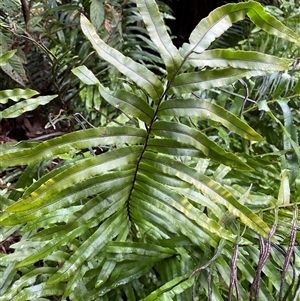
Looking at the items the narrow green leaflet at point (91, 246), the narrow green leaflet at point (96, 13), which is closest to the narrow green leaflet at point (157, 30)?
the narrow green leaflet at point (91, 246)

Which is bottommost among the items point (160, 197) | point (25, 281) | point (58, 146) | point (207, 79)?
point (25, 281)

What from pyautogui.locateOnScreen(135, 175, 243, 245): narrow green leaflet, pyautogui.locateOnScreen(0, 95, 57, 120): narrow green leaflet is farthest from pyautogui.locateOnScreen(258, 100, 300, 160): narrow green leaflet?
pyautogui.locateOnScreen(0, 95, 57, 120): narrow green leaflet

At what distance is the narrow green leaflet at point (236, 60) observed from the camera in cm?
52

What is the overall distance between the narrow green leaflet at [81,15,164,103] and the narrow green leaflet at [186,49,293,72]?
0.07m

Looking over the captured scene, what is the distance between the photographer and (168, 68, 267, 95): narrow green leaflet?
21.0 inches

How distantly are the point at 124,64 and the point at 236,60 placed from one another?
165mm

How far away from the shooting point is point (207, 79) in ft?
1.79

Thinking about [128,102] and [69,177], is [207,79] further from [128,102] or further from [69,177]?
[69,177]

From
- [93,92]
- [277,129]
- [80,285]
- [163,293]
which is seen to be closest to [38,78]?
[93,92]

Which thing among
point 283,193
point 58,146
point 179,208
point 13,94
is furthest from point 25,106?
point 283,193

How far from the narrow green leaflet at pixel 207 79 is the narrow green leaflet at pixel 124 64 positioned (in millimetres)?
30

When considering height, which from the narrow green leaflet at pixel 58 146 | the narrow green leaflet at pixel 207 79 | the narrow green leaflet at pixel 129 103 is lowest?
the narrow green leaflet at pixel 58 146

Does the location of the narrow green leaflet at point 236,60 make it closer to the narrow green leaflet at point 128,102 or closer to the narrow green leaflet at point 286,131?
the narrow green leaflet at point 128,102

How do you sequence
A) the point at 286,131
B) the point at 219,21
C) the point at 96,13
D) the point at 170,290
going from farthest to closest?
the point at 96,13, the point at 286,131, the point at 170,290, the point at 219,21
